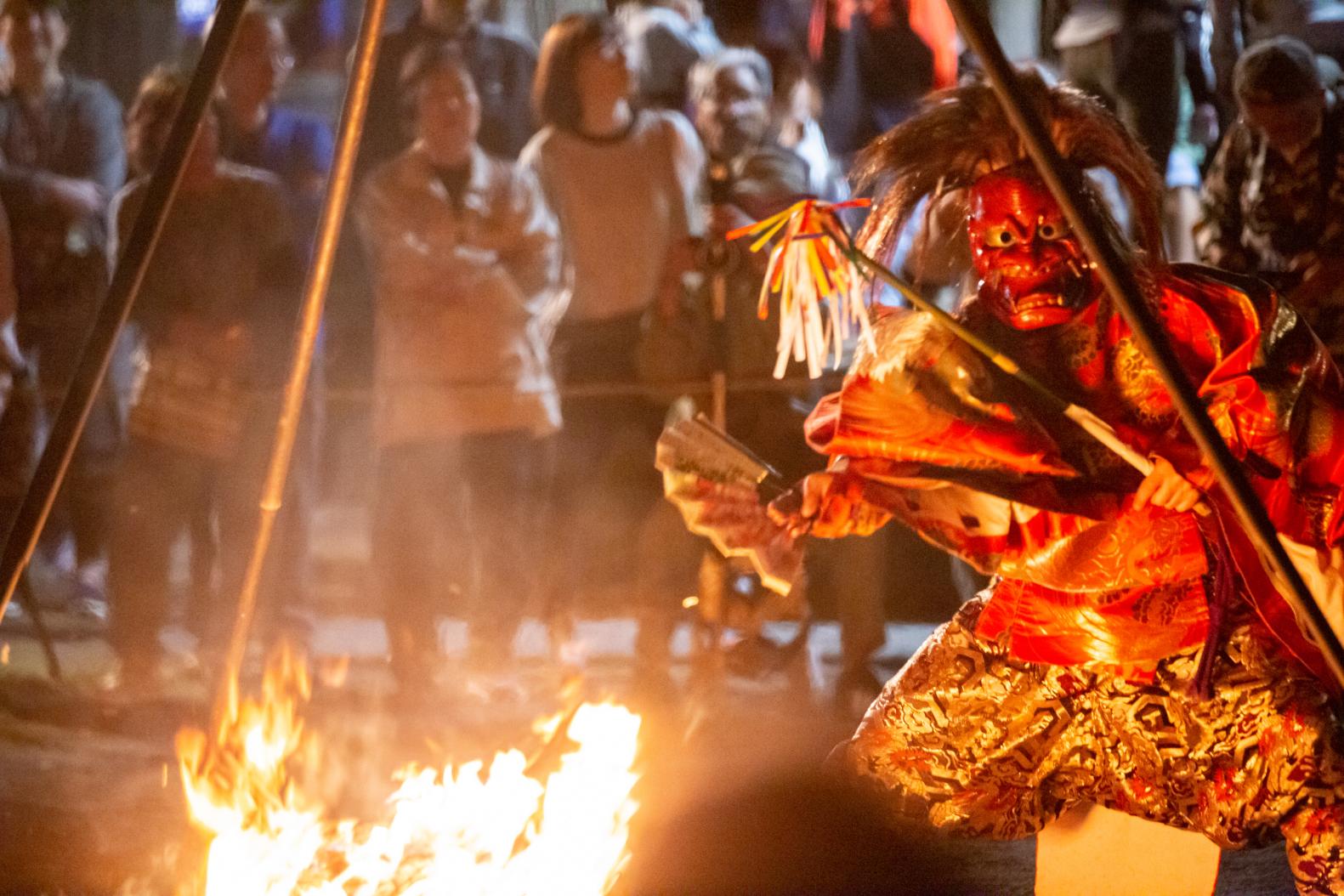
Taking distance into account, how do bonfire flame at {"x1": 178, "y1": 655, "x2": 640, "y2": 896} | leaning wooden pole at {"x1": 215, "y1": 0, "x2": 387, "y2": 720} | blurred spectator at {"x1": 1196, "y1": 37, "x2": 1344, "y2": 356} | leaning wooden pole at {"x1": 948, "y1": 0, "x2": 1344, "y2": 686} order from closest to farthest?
1. leaning wooden pole at {"x1": 948, "y1": 0, "x2": 1344, "y2": 686}
2. leaning wooden pole at {"x1": 215, "y1": 0, "x2": 387, "y2": 720}
3. bonfire flame at {"x1": 178, "y1": 655, "x2": 640, "y2": 896}
4. blurred spectator at {"x1": 1196, "y1": 37, "x2": 1344, "y2": 356}

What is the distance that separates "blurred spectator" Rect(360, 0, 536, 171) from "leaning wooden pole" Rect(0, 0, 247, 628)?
128 inches

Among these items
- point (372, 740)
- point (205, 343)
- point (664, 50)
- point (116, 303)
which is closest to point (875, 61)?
point (664, 50)

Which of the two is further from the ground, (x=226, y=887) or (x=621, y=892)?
(x=226, y=887)

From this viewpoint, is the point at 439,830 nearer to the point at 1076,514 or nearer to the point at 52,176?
the point at 1076,514

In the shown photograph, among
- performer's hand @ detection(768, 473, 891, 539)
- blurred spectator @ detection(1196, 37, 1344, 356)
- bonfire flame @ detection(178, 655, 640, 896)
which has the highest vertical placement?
blurred spectator @ detection(1196, 37, 1344, 356)

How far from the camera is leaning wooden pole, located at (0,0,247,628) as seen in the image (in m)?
2.76

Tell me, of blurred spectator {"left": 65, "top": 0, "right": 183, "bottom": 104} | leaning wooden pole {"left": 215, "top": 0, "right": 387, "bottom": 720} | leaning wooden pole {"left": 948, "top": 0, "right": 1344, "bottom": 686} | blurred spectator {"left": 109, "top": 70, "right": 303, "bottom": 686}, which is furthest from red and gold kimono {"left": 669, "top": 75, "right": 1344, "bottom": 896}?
blurred spectator {"left": 65, "top": 0, "right": 183, "bottom": 104}

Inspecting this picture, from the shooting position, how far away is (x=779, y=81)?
6.10 metres

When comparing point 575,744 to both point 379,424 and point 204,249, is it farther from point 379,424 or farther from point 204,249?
point 204,249

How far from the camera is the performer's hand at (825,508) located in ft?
10.5

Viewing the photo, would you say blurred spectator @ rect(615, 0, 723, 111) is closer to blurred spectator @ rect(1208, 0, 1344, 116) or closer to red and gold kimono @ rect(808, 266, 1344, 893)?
blurred spectator @ rect(1208, 0, 1344, 116)

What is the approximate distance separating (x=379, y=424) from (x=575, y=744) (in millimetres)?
1885

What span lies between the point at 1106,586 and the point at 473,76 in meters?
3.82

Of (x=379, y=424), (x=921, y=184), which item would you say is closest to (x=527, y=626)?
(x=379, y=424)
